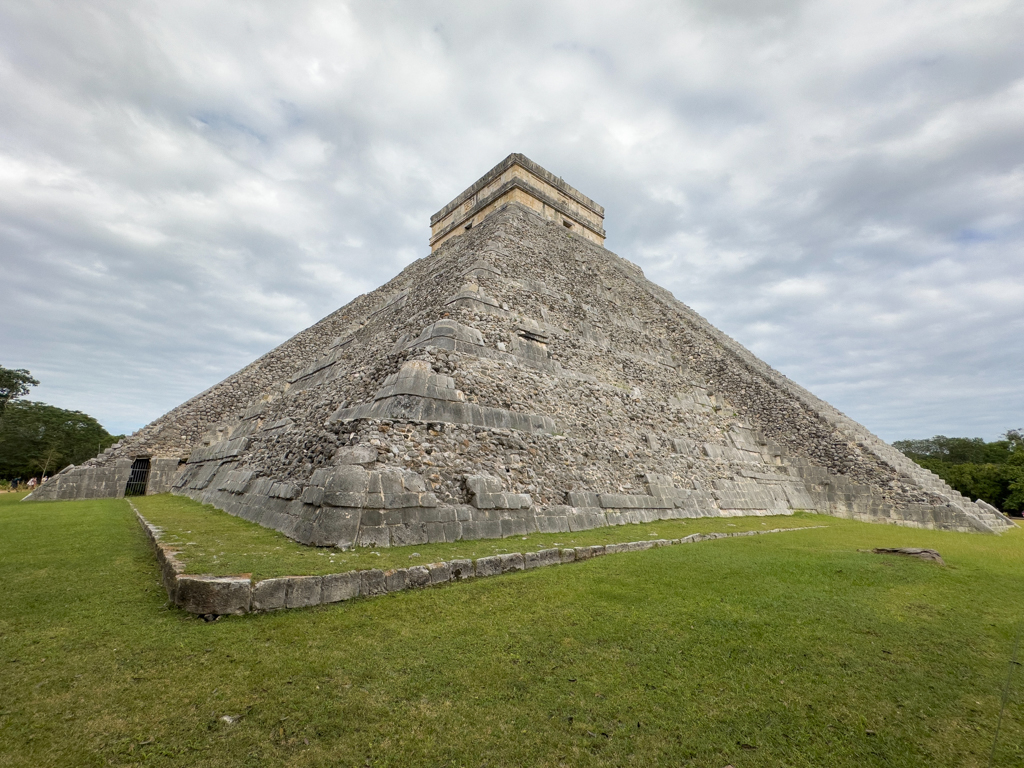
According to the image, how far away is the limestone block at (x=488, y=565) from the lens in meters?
5.66

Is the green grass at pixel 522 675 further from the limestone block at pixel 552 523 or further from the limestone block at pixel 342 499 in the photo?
the limestone block at pixel 552 523

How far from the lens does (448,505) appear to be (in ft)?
24.1

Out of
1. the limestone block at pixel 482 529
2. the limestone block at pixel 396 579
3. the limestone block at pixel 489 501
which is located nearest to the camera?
the limestone block at pixel 396 579

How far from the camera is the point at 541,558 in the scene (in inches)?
246

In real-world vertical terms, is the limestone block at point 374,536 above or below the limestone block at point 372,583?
above

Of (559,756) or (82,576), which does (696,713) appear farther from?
(82,576)

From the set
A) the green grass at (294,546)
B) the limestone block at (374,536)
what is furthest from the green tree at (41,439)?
the limestone block at (374,536)

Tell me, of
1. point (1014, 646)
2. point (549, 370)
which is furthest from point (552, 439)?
point (1014, 646)

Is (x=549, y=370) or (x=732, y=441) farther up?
(x=549, y=370)

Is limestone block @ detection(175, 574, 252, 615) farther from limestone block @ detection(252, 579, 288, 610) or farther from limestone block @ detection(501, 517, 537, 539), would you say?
limestone block @ detection(501, 517, 537, 539)

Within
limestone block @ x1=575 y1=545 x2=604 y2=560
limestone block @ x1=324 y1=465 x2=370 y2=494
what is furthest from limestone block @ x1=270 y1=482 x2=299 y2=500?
limestone block @ x1=575 y1=545 x2=604 y2=560

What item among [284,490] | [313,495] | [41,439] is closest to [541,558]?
[313,495]

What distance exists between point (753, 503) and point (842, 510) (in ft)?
12.7

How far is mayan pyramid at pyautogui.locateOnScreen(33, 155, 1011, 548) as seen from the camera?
766 cm
